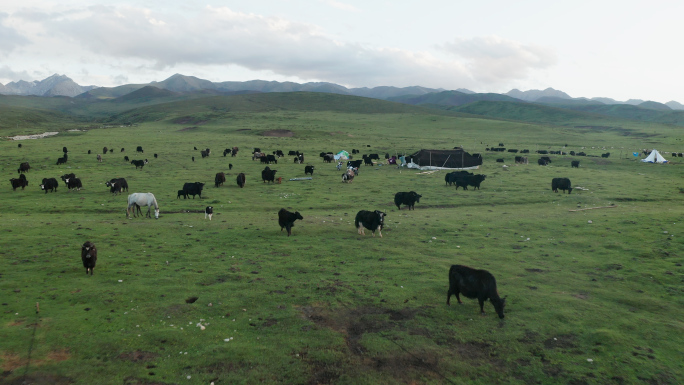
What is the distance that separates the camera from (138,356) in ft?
35.3

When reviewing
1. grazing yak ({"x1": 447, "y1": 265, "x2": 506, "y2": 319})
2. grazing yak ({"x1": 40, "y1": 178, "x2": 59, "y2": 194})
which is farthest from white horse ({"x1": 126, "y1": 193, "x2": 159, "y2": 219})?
grazing yak ({"x1": 447, "y1": 265, "x2": 506, "y2": 319})

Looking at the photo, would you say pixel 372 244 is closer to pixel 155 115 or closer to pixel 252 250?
pixel 252 250

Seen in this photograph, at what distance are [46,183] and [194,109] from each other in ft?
531

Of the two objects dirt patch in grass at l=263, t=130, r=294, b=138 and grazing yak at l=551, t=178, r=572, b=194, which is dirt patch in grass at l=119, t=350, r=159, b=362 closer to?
grazing yak at l=551, t=178, r=572, b=194

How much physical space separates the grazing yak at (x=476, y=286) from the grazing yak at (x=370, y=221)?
8.78 m

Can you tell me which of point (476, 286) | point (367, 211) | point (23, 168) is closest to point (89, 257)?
point (367, 211)

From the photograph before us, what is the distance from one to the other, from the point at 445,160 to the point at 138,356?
50.6 m

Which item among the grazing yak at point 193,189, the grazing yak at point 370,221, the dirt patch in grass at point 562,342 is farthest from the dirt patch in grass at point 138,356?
the grazing yak at point 193,189

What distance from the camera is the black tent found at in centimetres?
5638

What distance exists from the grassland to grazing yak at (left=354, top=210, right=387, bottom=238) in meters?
1.00

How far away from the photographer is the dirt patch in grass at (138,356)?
10625 mm

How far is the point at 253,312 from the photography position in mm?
13461

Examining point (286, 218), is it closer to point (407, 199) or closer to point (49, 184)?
point (407, 199)

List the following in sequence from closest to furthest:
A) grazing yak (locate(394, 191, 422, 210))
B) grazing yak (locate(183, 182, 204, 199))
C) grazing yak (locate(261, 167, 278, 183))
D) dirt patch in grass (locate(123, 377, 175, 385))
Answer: dirt patch in grass (locate(123, 377, 175, 385))
grazing yak (locate(394, 191, 422, 210))
grazing yak (locate(183, 182, 204, 199))
grazing yak (locate(261, 167, 278, 183))
